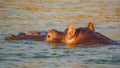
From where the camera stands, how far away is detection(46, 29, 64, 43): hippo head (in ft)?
38.6

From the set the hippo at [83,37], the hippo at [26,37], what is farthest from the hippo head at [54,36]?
the hippo at [26,37]

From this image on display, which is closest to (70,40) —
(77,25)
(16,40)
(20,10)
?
(16,40)

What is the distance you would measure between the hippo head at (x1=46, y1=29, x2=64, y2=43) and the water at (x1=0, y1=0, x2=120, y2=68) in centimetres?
17

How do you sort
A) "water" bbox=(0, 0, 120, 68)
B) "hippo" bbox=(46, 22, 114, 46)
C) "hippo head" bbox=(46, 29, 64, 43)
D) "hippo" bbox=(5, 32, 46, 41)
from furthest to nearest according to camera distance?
"hippo" bbox=(5, 32, 46, 41), "hippo head" bbox=(46, 29, 64, 43), "hippo" bbox=(46, 22, 114, 46), "water" bbox=(0, 0, 120, 68)

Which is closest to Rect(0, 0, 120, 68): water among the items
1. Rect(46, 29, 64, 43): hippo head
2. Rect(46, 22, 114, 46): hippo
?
Rect(46, 29, 64, 43): hippo head

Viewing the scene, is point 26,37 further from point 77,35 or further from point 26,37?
point 77,35

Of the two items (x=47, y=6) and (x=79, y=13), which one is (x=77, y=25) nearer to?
(x=79, y=13)

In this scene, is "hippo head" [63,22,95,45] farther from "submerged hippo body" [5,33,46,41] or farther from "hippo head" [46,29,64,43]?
"submerged hippo body" [5,33,46,41]

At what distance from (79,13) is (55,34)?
6.11 m

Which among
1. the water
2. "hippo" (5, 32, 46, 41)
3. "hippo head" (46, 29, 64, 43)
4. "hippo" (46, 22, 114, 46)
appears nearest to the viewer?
the water

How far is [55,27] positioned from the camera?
14.9 meters

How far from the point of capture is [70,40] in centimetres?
1157

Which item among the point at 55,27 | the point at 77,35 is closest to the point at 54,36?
the point at 77,35

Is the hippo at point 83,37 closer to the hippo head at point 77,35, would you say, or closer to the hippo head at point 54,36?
the hippo head at point 77,35
